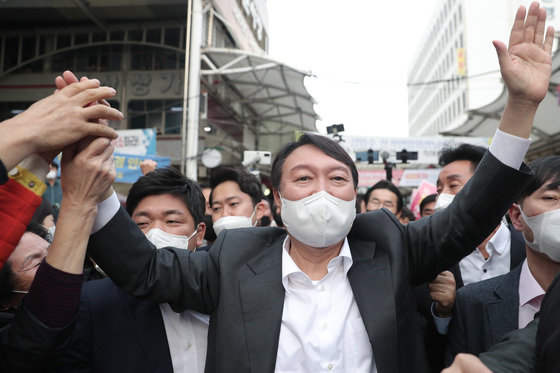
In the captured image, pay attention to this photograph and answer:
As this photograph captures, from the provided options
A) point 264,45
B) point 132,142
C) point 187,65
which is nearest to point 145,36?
point 187,65

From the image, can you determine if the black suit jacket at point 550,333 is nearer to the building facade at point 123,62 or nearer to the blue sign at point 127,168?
the blue sign at point 127,168

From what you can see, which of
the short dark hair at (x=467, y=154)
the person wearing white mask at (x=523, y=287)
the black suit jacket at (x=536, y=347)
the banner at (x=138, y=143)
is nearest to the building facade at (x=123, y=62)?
the banner at (x=138, y=143)

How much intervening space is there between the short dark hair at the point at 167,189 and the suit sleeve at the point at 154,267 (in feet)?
1.34

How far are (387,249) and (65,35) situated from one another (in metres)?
17.0

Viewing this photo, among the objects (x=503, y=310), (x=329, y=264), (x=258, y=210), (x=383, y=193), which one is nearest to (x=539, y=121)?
(x=383, y=193)

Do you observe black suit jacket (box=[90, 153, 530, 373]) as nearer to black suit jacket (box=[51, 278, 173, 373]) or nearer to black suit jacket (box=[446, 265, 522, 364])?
black suit jacket (box=[51, 278, 173, 373])

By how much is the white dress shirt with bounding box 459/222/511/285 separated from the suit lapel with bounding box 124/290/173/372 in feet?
6.01

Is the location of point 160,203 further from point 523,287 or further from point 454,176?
point 454,176

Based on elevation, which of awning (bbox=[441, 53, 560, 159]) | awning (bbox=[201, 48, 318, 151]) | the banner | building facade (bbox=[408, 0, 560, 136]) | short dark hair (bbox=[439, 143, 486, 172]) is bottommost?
short dark hair (bbox=[439, 143, 486, 172])

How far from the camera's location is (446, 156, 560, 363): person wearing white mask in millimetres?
1681

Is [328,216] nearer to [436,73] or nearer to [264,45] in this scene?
[264,45]

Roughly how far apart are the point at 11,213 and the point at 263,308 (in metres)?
0.83

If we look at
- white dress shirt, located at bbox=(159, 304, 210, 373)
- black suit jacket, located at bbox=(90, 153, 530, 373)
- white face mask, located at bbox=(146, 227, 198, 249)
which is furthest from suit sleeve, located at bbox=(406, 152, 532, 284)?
white face mask, located at bbox=(146, 227, 198, 249)

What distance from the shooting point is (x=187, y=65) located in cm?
1130
